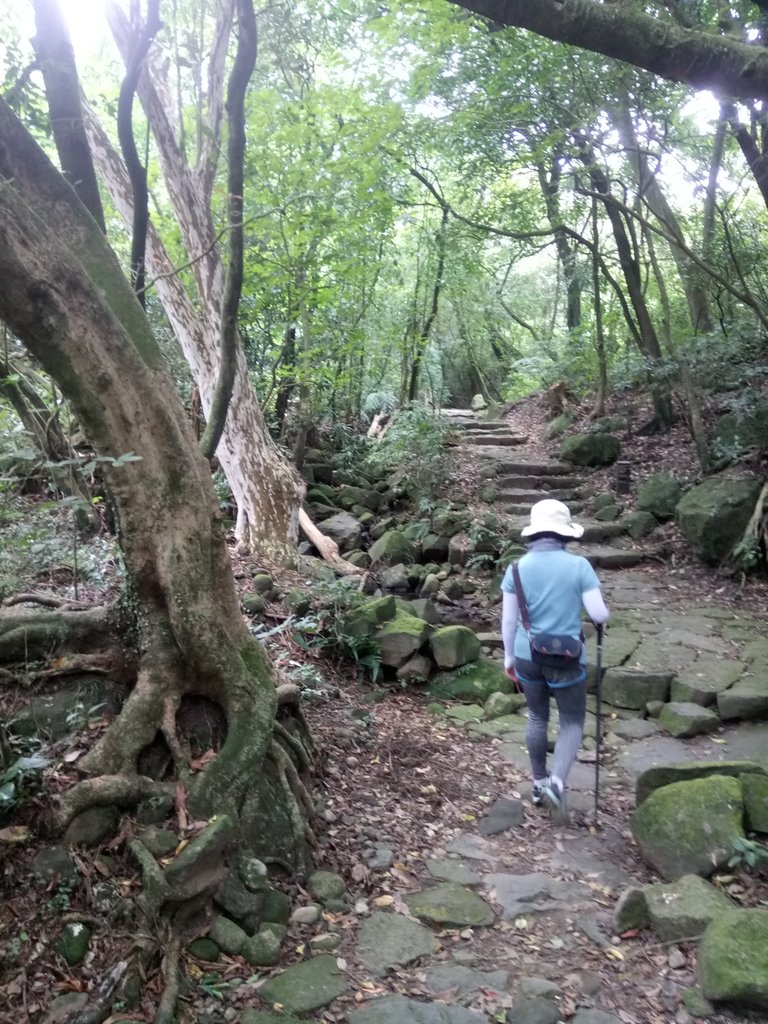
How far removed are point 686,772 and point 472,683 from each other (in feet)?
9.03

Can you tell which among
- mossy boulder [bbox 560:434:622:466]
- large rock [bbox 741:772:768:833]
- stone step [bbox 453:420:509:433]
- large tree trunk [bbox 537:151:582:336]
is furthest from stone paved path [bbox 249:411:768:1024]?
stone step [bbox 453:420:509:433]

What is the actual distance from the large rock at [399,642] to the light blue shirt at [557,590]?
2478 millimetres

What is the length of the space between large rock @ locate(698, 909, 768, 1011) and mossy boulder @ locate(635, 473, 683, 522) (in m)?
7.78

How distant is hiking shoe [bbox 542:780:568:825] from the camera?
4.59 metres

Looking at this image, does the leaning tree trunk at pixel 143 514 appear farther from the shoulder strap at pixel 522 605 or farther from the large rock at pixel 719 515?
the large rock at pixel 719 515

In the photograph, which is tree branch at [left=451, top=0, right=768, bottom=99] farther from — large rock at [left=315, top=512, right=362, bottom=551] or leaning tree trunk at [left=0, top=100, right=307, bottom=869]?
large rock at [left=315, top=512, right=362, bottom=551]

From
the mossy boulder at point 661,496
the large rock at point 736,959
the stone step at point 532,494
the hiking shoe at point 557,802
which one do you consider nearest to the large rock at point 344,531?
the stone step at point 532,494

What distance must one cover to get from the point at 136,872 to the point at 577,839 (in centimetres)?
261

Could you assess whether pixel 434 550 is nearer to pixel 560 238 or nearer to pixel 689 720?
pixel 689 720

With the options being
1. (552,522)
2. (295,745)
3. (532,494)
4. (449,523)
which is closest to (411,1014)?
(295,745)

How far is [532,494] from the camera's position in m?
12.2

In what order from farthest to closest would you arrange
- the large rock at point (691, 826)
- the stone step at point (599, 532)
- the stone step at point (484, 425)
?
1. the stone step at point (484, 425)
2. the stone step at point (599, 532)
3. the large rock at point (691, 826)

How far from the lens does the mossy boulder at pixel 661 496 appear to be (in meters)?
10.4

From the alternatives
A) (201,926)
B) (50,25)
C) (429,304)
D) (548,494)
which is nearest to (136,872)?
(201,926)
